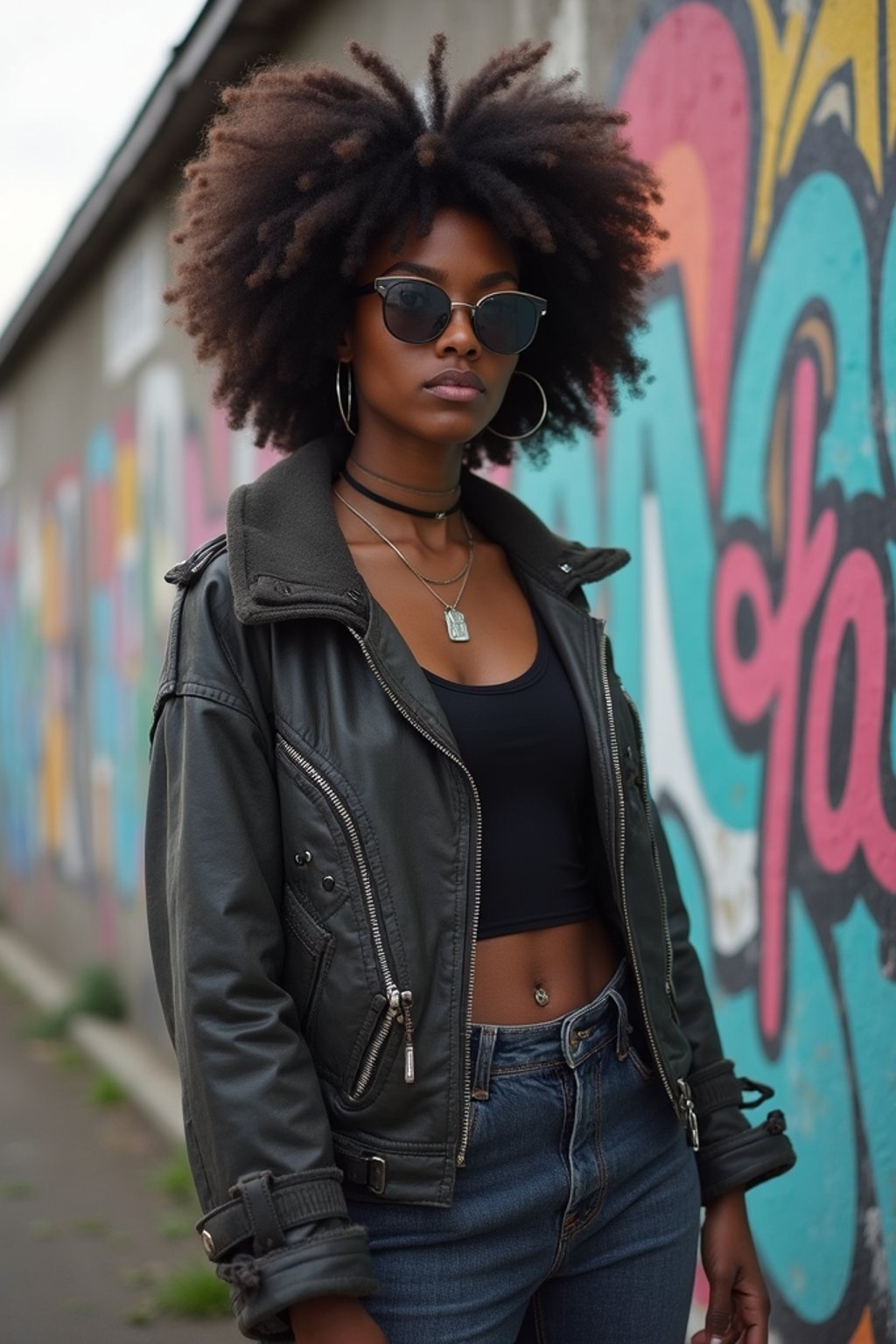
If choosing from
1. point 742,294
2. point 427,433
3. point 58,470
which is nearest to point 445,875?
point 427,433

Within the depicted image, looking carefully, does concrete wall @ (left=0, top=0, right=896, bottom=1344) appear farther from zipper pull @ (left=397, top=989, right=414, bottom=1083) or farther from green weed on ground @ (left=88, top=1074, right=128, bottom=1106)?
green weed on ground @ (left=88, top=1074, right=128, bottom=1106)

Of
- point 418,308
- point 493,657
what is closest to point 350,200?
point 418,308

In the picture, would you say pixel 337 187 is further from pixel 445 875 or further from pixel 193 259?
pixel 445 875

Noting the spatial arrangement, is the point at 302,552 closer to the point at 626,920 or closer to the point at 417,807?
the point at 417,807

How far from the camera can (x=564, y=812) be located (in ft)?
7.39

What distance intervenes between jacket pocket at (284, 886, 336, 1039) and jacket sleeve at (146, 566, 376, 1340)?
2cm

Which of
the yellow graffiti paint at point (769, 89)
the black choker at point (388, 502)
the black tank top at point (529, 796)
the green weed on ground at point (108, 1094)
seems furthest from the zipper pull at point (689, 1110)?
the green weed on ground at point (108, 1094)

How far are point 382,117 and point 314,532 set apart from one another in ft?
2.22

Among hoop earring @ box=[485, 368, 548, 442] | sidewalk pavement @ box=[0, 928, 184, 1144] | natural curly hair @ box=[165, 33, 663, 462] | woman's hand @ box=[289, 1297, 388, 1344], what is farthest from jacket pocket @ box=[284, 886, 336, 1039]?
sidewalk pavement @ box=[0, 928, 184, 1144]

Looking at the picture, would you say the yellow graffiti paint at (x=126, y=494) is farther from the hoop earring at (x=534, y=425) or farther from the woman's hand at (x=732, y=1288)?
the woman's hand at (x=732, y=1288)

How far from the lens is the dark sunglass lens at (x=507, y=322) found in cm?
228

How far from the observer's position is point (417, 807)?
205 cm

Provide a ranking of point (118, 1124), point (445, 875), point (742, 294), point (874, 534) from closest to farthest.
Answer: point (445, 875) < point (874, 534) < point (742, 294) < point (118, 1124)

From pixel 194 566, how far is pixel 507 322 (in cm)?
60
